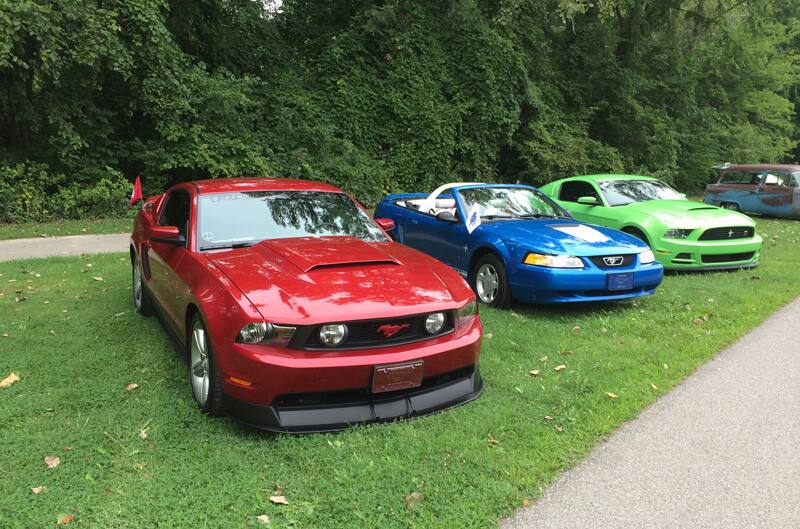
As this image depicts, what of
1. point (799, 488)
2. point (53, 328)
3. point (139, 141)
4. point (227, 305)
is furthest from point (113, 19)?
point (799, 488)

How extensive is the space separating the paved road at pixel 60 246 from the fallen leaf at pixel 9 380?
513cm

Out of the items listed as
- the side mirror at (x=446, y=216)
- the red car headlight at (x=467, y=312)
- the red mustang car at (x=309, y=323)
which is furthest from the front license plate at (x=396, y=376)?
the side mirror at (x=446, y=216)

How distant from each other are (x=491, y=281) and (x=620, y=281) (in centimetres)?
134

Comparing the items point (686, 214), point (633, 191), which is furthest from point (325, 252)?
point (633, 191)

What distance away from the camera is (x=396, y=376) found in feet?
10.8

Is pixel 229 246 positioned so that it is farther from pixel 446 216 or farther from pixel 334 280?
pixel 446 216

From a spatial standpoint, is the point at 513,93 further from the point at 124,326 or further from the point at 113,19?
the point at 124,326

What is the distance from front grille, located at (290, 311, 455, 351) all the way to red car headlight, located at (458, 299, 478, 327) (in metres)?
0.22

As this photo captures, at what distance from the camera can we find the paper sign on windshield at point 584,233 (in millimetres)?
6262

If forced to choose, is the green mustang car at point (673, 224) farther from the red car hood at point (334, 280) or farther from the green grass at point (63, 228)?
the green grass at point (63, 228)

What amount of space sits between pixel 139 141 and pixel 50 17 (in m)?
3.32

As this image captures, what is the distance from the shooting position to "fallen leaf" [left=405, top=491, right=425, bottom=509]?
2748 millimetres

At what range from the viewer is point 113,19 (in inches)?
447

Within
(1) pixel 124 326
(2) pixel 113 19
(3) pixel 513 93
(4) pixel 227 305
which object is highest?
(2) pixel 113 19
